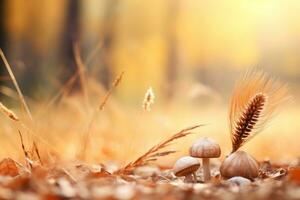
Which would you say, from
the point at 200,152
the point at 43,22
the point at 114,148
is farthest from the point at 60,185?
the point at 43,22

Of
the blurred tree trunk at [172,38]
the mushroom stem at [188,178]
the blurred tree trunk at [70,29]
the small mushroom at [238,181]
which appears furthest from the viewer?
the blurred tree trunk at [172,38]

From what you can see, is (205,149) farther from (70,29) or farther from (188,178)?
(70,29)

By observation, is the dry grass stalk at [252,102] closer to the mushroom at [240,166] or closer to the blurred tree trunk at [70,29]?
the mushroom at [240,166]

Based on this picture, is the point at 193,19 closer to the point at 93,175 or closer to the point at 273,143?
the point at 273,143

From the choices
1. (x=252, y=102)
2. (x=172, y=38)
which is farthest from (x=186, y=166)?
(x=172, y=38)

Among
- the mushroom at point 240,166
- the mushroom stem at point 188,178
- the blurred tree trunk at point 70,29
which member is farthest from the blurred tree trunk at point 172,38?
the mushroom at point 240,166

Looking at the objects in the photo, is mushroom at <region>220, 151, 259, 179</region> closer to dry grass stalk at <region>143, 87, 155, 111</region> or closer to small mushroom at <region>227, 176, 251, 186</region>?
small mushroom at <region>227, 176, 251, 186</region>
